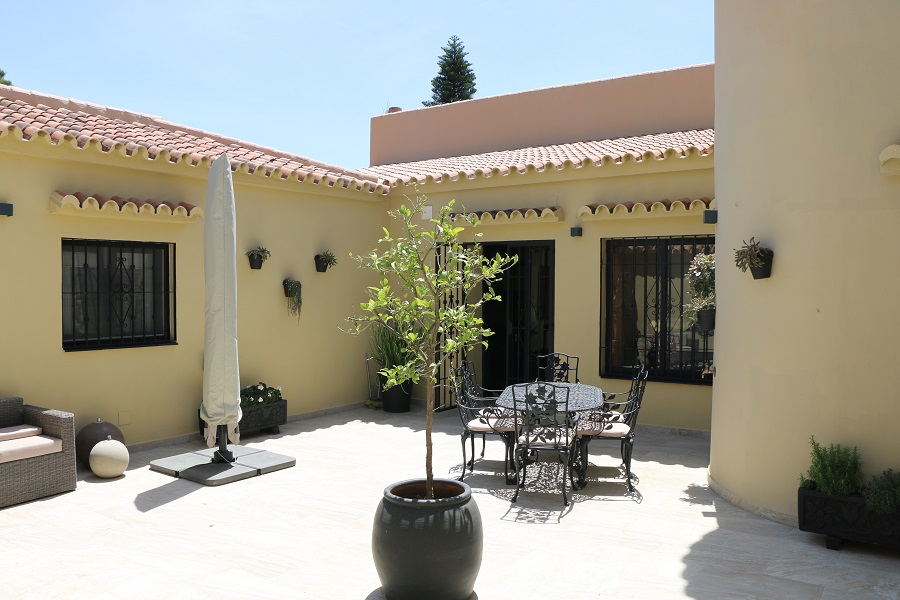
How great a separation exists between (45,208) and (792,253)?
7.26 m

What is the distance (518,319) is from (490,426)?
4919 millimetres

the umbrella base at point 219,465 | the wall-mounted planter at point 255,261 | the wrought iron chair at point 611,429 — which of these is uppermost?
the wall-mounted planter at point 255,261

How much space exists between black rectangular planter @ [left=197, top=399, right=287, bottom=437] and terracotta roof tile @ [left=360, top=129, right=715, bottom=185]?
4.11 metres

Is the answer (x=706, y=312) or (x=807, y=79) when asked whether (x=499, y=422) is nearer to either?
(x=706, y=312)

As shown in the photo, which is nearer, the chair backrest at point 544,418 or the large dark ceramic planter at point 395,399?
the chair backrest at point 544,418

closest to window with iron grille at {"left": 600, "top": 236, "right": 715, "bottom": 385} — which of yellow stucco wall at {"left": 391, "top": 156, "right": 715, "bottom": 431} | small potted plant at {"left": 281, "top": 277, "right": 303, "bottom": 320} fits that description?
yellow stucco wall at {"left": 391, "top": 156, "right": 715, "bottom": 431}

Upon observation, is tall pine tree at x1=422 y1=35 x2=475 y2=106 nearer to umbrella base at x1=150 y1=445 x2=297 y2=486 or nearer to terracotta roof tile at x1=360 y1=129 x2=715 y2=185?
terracotta roof tile at x1=360 y1=129 x2=715 y2=185

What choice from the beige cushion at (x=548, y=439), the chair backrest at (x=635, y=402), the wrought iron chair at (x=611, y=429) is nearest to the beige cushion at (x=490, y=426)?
the beige cushion at (x=548, y=439)

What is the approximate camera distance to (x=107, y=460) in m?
7.10

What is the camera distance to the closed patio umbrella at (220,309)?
7422 millimetres

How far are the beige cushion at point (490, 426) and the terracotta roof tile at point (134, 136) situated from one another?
4509 millimetres

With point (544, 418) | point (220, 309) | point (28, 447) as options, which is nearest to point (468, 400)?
point (544, 418)

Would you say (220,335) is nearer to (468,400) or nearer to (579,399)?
(468,400)

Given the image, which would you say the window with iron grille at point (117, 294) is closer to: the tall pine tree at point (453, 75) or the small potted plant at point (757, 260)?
the small potted plant at point (757, 260)
